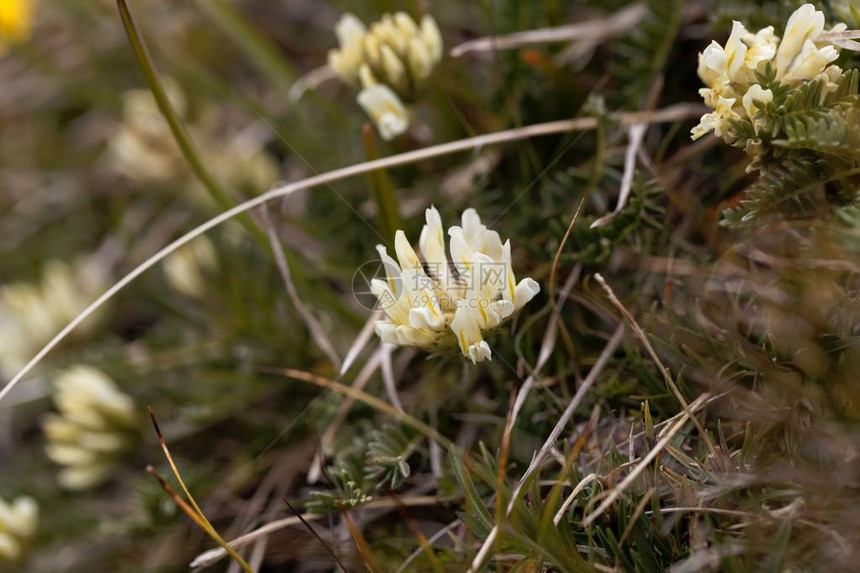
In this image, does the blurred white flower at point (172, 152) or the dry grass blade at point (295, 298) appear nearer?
the dry grass blade at point (295, 298)

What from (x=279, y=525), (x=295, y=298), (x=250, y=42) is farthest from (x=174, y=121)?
(x=279, y=525)

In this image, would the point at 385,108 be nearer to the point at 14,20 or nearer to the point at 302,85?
the point at 302,85

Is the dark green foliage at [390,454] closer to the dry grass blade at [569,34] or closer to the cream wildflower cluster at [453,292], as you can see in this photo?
the cream wildflower cluster at [453,292]

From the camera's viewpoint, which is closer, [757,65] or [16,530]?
[757,65]

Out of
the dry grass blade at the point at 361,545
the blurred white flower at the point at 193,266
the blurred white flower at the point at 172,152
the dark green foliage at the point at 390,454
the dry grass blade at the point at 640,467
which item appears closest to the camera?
the dry grass blade at the point at 640,467

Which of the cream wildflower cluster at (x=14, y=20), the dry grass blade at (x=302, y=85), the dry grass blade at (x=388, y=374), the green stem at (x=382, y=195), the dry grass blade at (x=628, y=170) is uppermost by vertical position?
the cream wildflower cluster at (x=14, y=20)

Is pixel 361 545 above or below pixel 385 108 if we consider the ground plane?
below

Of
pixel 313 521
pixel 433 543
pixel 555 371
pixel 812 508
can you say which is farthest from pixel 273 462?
pixel 812 508

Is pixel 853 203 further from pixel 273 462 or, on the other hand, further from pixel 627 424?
pixel 273 462

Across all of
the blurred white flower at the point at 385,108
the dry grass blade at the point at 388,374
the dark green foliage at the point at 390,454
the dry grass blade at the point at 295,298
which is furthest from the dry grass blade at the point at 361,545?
the blurred white flower at the point at 385,108
